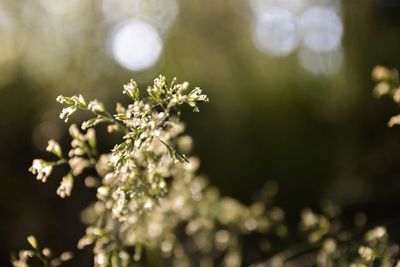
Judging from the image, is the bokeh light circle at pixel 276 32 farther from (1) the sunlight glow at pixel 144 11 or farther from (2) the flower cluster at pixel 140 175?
A: (2) the flower cluster at pixel 140 175

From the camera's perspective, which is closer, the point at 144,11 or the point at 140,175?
the point at 140,175

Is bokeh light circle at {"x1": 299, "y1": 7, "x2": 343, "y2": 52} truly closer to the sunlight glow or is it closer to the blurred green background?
the blurred green background

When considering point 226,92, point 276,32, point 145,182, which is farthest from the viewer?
point 276,32

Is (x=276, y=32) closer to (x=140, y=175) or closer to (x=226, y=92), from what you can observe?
(x=226, y=92)

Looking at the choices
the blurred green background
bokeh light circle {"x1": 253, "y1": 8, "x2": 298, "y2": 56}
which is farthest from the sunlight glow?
bokeh light circle {"x1": 253, "y1": 8, "x2": 298, "y2": 56}

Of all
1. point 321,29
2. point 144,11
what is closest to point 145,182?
point 144,11

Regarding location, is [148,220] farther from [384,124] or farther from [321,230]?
[384,124]

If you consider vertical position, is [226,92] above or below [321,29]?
below

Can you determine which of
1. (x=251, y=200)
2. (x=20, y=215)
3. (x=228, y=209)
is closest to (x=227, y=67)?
(x=251, y=200)

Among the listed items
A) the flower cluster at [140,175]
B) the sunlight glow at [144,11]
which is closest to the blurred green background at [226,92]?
the sunlight glow at [144,11]
